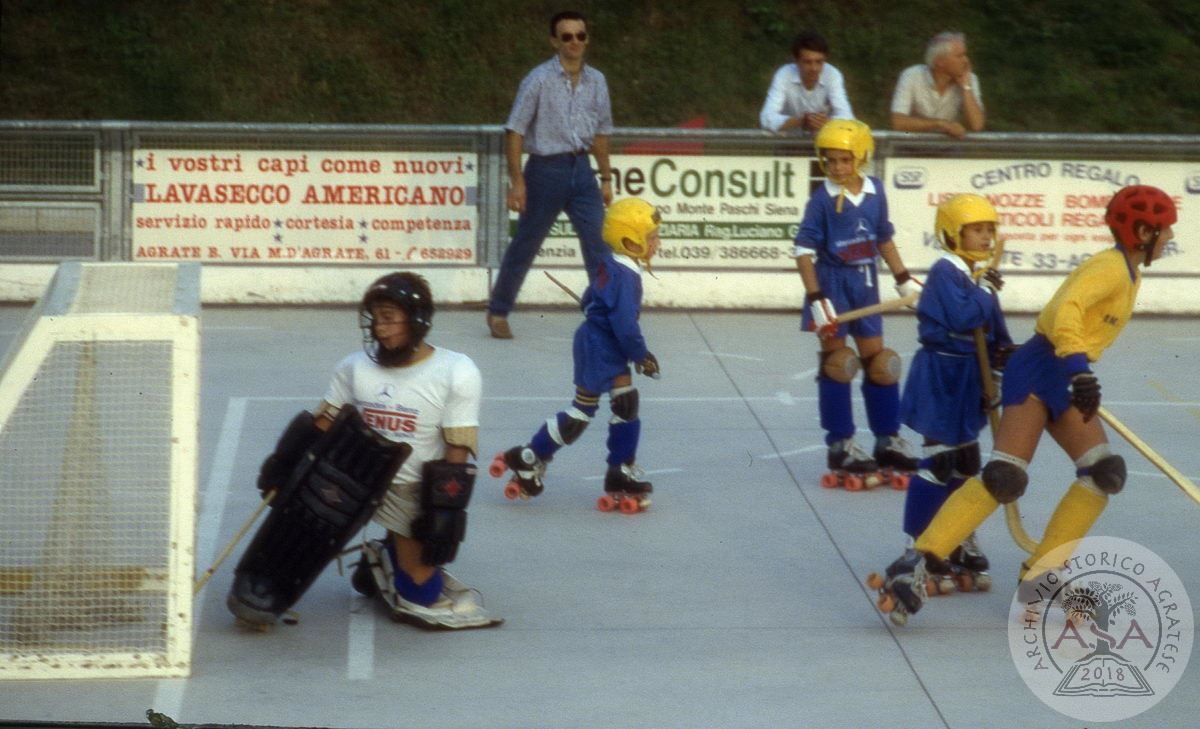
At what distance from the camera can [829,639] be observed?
6.03m

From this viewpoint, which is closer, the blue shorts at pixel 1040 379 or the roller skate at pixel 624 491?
the blue shorts at pixel 1040 379

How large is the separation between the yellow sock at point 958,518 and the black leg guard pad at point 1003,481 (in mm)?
42

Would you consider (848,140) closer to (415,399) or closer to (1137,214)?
(1137,214)

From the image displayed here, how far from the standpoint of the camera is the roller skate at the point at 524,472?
7570 millimetres

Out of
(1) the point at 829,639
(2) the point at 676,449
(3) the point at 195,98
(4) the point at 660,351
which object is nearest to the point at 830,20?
(3) the point at 195,98

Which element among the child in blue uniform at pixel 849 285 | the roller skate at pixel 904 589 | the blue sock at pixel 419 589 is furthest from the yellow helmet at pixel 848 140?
the blue sock at pixel 419 589

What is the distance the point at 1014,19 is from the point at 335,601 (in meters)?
16.3

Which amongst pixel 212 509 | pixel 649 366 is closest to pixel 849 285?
pixel 649 366

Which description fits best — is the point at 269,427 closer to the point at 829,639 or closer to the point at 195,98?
the point at 829,639

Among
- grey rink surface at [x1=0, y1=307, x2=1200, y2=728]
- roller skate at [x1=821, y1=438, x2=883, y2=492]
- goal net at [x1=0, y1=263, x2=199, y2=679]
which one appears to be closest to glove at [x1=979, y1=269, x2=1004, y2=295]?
grey rink surface at [x1=0, y1=307, x2=1200, y2=728]

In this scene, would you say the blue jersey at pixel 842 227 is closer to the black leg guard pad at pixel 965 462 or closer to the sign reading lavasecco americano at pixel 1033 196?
the black leg guard pad at pixel 965 462

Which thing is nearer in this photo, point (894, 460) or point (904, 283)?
point (904, 283)

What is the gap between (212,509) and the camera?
748 cm

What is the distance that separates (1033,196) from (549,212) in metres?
3.80
